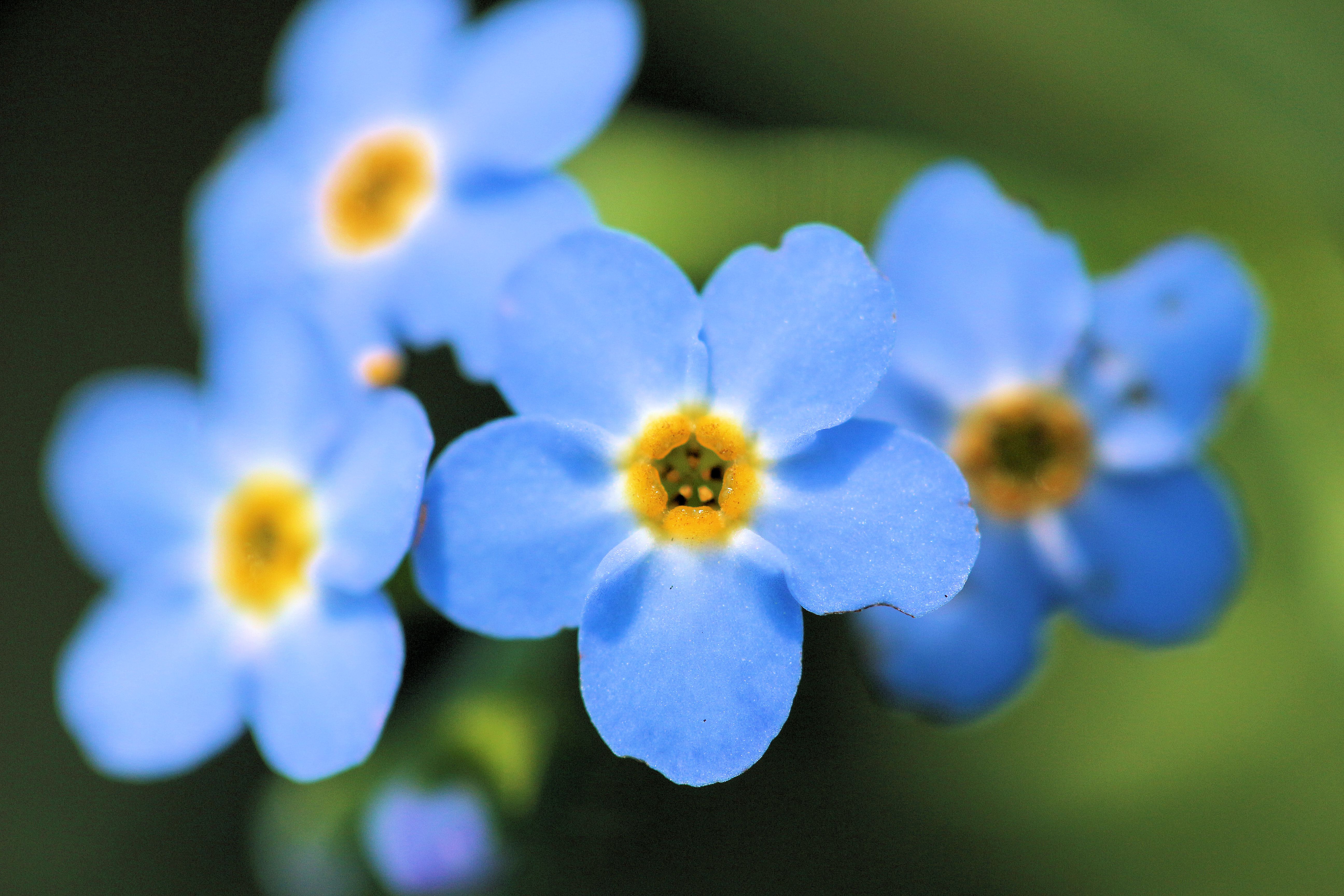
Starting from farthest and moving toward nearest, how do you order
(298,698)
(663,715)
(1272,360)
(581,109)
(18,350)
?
1. (18,350)
2. (1272,360)
3. (581,109)
4. (298,698)
5. (663,715)

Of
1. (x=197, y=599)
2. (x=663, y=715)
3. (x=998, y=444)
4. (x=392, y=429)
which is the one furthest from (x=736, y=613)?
(x=197, y=599)

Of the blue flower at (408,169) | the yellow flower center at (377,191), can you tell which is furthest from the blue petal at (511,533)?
the yellow flower center at (377,191)

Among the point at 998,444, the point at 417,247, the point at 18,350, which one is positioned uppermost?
the point at 417,247

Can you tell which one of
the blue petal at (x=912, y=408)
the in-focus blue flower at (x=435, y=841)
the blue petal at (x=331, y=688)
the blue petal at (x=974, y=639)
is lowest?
the in-focus blue flower at (x=435, y=841)

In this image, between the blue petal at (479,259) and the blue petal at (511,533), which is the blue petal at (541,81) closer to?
the blue petal at (479,259)

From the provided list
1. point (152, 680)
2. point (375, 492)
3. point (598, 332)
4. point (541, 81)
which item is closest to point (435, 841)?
point (152, 680)

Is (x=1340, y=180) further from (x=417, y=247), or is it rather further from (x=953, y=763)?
(x=417, y=247)
